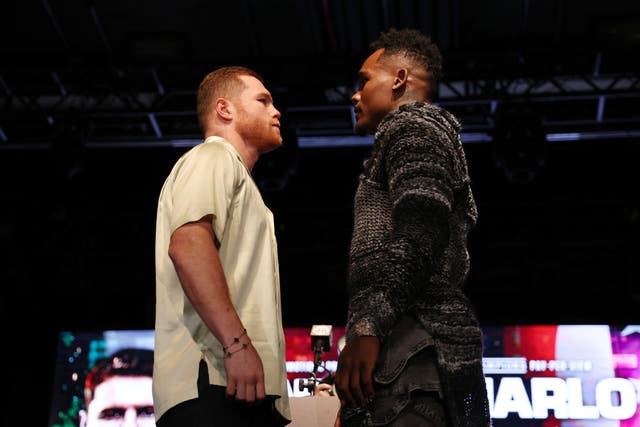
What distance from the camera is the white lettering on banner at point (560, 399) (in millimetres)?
6383

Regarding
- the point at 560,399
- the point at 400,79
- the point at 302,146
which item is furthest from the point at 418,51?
the point at 302,146

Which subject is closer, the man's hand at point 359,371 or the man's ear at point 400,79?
the man's hand at point 359,371

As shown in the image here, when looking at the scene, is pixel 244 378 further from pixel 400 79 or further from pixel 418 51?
pixel 418 51

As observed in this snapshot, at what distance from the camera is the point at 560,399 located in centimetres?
644

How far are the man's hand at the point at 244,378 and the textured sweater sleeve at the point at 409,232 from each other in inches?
9.3

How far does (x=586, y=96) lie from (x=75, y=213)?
15.8 ft

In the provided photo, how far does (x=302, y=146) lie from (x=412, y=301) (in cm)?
552

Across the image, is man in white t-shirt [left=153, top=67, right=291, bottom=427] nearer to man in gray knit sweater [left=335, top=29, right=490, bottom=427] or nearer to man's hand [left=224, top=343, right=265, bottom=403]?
A: man's hand [left=224, top=343, right=265, bottom=403]

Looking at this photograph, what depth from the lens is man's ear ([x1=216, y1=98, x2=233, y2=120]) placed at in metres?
2.23

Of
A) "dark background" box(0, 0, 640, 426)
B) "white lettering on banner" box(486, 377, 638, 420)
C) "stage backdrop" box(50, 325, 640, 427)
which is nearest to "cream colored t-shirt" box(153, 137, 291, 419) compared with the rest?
"dark background" box(0, 0, 640, 426)

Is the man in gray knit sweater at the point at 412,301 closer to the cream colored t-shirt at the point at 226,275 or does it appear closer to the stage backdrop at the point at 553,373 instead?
the cream colored t-shirt at the point at 226,275

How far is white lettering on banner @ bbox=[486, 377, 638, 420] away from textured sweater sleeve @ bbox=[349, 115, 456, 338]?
4.87 m

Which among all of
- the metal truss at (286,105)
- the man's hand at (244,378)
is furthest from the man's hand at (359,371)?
the metal truss at (286,105)

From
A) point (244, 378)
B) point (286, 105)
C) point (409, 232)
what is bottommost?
point (244, 378)
